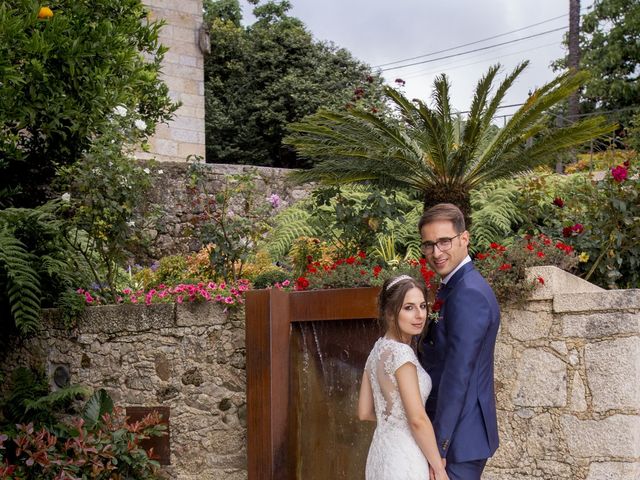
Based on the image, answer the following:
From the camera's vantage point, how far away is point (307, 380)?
6.23 meters

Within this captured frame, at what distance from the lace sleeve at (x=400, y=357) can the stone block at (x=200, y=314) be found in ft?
9.70

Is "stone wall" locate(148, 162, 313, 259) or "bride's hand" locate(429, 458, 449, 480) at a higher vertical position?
"stone wall" locate(148, 162, 313, 259)

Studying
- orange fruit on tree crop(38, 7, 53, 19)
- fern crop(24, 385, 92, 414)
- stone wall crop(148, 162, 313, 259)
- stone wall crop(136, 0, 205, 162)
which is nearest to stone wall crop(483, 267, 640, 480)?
fern crop(24, 385, 92, 414)

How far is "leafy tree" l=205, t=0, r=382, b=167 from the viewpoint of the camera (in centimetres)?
1984

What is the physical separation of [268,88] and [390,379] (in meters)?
16.5

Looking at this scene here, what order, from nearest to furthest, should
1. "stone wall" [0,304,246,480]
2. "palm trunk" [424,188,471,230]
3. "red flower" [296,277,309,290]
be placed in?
"red flower" [296,277,309,290], "stone wall" [0,304,246,480], "palm trunk" [424,188,471,230]

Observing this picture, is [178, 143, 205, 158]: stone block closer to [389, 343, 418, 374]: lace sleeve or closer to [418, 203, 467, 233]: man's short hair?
[418, 203, 467, 233]: man's short hair

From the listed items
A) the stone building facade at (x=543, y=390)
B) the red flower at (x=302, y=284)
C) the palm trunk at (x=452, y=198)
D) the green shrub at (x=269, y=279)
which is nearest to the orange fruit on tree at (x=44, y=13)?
the stone building facade at (x=543, y=390)

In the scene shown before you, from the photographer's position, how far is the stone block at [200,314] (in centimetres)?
685

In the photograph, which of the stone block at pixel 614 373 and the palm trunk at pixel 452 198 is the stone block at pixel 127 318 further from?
the stone block at pixel 614 373

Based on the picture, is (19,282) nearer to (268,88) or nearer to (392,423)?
(392,423)

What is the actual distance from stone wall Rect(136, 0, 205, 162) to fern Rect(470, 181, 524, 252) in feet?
18.9

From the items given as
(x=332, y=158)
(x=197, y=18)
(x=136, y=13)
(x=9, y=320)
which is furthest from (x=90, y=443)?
(x=197, y=18)

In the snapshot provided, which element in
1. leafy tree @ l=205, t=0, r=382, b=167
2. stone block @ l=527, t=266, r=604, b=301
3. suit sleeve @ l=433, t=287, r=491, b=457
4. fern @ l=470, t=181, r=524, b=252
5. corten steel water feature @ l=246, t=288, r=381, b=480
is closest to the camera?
suit sleeve @ l=433, t=287, r=491, b=457
